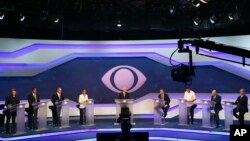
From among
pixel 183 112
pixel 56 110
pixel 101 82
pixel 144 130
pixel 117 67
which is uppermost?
pixel 117 67

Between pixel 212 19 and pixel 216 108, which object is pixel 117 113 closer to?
pixel 216 108

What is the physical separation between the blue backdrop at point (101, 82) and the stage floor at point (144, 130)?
1888 mm

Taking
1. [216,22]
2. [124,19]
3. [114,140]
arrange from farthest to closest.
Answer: [124,19]
[216,22]
[114,140]

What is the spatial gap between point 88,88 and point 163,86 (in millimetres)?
3007

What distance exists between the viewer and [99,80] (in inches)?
574

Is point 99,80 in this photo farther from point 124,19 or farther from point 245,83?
point 245,83

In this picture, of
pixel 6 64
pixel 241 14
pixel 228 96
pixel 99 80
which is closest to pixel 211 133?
pixel 228 96

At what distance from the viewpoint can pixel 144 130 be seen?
1179 cm

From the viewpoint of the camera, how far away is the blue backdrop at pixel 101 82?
45.0ft

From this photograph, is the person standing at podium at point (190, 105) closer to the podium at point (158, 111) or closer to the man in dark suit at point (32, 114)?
the podium at point (158, 111)

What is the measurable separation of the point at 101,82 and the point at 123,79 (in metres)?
0.90

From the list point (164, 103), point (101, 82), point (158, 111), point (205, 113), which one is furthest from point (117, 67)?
point (205, 113)

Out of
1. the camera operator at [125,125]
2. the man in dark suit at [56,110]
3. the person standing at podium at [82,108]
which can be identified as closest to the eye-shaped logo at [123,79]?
the person standing at podium at [82,108]

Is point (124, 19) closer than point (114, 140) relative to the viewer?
No
